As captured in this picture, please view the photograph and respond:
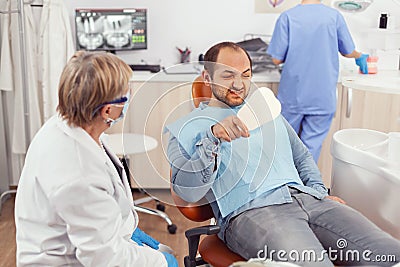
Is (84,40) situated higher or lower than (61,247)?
higher

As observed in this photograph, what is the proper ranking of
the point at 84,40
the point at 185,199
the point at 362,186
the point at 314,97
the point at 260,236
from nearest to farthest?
the point at 260,236 < the point at 185,199 < the point at 362,186 < the point at 314,97 < the point at 84,40

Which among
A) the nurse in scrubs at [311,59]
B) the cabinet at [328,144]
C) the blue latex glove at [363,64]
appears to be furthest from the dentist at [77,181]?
the cabinet at [328,144]

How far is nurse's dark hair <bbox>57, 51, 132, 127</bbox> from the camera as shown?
1296mm

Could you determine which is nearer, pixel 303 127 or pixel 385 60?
pixel 303 127

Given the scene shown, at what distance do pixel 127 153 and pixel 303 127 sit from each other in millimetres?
1559

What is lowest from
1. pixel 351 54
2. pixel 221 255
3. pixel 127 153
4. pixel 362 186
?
pixel 221 255

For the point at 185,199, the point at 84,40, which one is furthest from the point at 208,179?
the point at 84,40

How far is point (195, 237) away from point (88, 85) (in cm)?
65

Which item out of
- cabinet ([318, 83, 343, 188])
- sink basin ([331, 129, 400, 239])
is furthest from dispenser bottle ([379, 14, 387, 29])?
sink basin ([331, 129, 400, 239])

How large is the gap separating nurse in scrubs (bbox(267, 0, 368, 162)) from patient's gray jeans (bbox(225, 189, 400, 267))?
1.30 metres

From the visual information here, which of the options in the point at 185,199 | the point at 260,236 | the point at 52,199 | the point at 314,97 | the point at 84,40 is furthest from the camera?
the point at 84,40

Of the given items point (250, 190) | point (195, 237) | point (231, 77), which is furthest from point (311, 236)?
point (231, 77)

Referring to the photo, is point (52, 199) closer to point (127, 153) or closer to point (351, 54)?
point (127, 153)

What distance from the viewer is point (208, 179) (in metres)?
1.66
